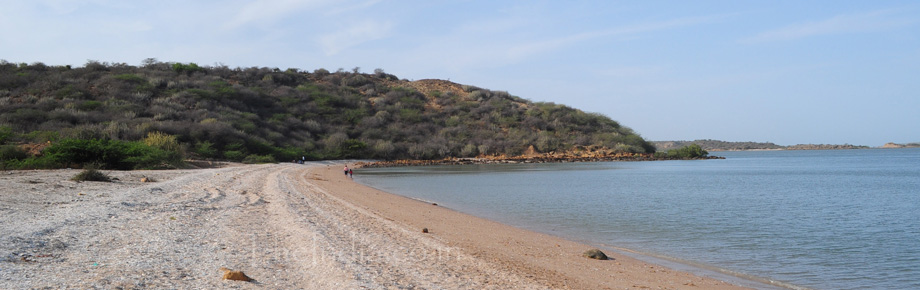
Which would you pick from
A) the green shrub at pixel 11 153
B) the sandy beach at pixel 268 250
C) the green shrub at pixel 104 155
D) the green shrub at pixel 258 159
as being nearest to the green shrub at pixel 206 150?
the green shrub at pixel 258 159

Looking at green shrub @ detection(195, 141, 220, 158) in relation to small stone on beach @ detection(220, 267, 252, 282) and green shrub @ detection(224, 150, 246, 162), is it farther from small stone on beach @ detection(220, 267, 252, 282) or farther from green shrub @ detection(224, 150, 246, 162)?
small stone on beach @ detection(220, 267, 252, 282)

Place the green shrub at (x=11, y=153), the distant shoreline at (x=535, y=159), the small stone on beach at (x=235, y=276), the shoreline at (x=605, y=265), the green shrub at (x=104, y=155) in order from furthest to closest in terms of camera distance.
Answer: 1. the distant shoreline at (x=535, y=159)
2. the green shrub at (x=11, y=153)
3. the green shrub at (x=104, y=155)
4. the shoreline at (x=605, y=265)
5. the small stone on beach at (x=235, y=276)

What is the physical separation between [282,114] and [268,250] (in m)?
50.5

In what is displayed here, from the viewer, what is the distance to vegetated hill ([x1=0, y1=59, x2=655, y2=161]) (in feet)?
115

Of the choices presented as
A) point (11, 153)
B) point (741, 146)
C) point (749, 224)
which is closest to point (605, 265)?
point (749, 224)

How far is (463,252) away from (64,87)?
49153 mm

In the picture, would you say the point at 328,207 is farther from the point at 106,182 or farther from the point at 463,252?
the point at 106,182

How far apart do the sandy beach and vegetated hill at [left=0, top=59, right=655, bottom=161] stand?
1884cm

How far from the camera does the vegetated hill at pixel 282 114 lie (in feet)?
115

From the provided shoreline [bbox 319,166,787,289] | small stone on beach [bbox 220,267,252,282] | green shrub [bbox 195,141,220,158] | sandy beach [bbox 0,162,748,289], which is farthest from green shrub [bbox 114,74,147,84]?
small stone on beach [bbox 220,267,252,282]

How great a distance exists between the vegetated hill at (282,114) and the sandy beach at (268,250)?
742 inches

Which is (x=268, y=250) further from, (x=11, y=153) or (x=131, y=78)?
(x=131, y=78)

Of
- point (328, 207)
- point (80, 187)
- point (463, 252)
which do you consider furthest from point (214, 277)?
point (80, 187)

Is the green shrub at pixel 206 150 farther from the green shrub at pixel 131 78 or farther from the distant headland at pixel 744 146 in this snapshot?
A: the distant headland at pixel 744 146
